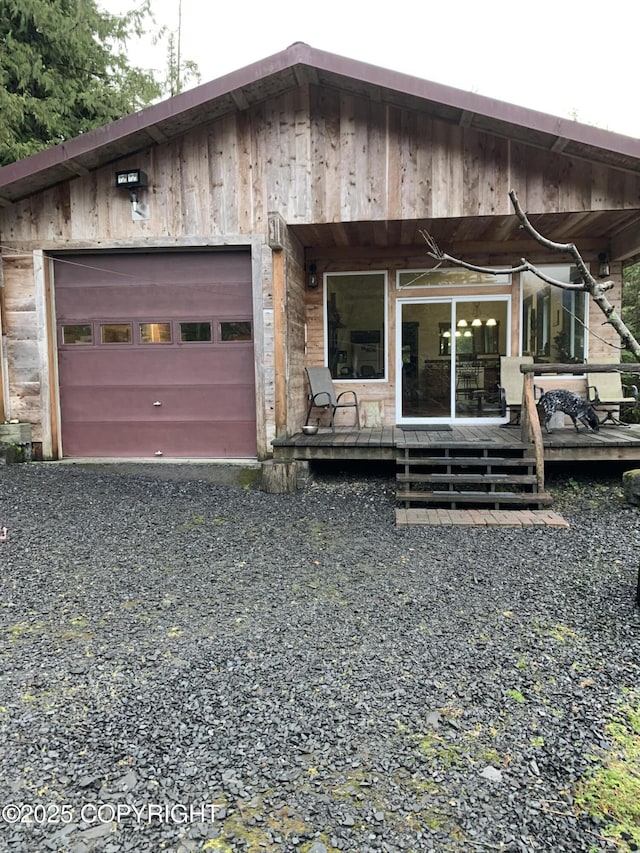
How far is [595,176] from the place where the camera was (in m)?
5.27

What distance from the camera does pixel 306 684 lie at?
2.18 metres

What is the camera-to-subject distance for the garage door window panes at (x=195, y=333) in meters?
6.20

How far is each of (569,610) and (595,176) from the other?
432 centimetres

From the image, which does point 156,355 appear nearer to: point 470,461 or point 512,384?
point 470,461

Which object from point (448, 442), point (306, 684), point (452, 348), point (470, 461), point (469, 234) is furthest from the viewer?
point (452, 348)

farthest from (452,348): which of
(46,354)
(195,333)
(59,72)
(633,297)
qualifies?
(633,297)

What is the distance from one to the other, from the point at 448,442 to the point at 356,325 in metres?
2.56

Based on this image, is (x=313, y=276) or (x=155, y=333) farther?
(x=313, y=276)

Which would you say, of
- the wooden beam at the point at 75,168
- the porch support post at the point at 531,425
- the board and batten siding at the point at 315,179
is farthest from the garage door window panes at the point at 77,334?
the porch support post at the point at 531,425

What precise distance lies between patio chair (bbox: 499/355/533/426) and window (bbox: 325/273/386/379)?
1.51 metres

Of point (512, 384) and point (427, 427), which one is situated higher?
point (512, 384)

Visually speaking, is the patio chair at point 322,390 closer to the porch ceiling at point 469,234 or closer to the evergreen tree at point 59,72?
the porch ceiling at point 469,234

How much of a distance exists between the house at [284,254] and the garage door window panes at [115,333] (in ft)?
0.07

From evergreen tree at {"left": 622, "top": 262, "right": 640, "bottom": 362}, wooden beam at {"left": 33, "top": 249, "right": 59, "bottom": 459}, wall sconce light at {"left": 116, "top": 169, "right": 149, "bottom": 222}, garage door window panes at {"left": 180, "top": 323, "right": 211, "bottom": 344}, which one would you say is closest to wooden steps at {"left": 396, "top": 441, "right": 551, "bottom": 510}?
garage door window panes at {"left": 180, "top": 323, "right": 211, "bottom": 344}
